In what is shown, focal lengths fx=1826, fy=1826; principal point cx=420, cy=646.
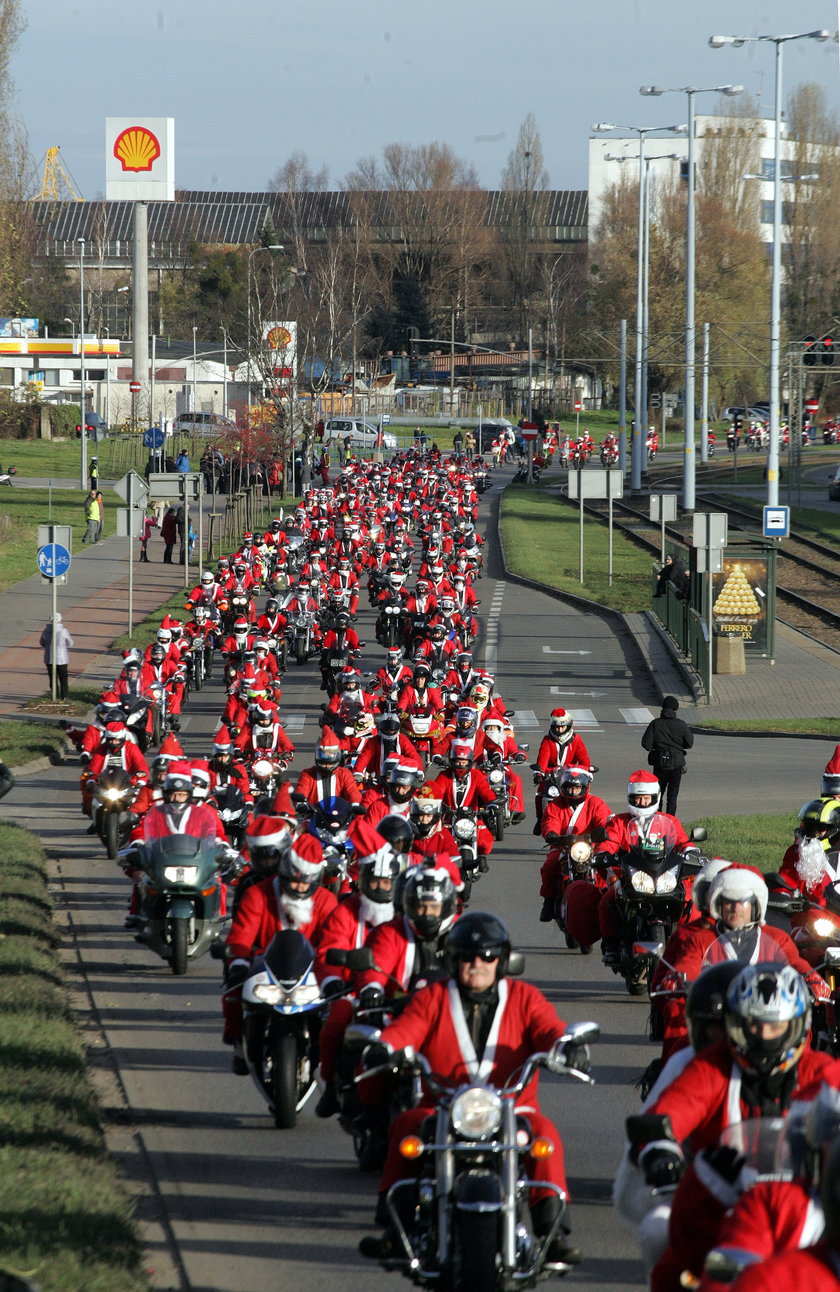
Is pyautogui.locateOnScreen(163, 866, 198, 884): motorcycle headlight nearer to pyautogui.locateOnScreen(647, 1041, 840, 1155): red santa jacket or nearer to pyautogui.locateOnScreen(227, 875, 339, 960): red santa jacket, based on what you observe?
pyautogui.locateOnScreen(227, 875, 339, 960): red santa jacket

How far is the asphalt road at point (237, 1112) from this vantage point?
736 cm

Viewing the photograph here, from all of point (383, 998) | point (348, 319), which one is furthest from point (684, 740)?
point (348, 319)

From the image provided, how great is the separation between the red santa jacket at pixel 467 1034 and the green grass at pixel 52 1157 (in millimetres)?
1354

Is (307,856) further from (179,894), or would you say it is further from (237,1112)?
(179,894)

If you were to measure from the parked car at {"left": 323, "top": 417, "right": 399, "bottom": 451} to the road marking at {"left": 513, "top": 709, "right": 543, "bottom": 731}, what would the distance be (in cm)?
6318

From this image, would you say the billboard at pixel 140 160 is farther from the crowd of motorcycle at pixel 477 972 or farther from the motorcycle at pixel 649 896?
the motorcycle at pixel 649 896

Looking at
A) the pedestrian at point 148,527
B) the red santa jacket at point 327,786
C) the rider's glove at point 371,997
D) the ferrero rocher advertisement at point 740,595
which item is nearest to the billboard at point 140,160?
the pedestrian at point 148,527

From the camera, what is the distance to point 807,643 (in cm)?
3756

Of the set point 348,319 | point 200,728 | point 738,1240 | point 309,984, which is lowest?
point 200,728

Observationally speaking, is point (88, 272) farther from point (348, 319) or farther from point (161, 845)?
point (161, 845)

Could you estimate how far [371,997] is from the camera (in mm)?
7711

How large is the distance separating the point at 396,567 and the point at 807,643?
8966 mm

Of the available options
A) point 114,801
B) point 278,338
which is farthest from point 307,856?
point 278,338

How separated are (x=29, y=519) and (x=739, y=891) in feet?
171
